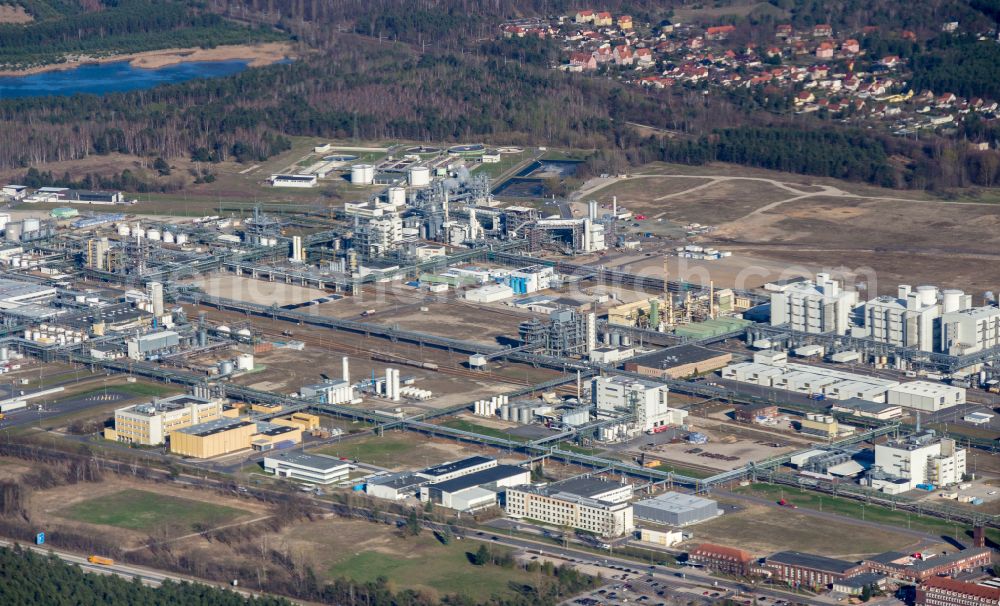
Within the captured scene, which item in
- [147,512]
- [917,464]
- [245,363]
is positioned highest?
[245,363]

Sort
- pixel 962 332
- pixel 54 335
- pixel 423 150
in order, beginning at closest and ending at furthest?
pixel 962 332
pixel 54 335
pixel 423 150

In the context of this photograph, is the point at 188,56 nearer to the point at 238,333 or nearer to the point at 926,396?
the point at 238,333

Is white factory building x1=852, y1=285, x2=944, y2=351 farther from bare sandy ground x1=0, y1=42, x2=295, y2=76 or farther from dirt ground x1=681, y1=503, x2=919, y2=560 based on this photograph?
bare sandy ground x1=0, y1=42, x2=295, y2=76

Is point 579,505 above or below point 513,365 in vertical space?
below

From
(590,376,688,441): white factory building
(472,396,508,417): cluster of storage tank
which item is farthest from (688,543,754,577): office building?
(472,396,508,417): cluster of storage tank

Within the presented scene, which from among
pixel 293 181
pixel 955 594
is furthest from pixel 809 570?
pixel 293 181

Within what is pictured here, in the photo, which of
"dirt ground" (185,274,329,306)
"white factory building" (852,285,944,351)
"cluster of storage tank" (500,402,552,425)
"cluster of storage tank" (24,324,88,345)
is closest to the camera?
"cluster of storage tank" (500,402,552,425)

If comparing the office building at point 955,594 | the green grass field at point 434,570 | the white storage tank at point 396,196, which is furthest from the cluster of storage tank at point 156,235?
the office building at point 955,594
